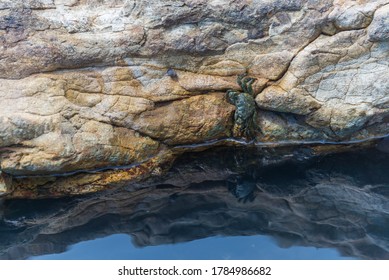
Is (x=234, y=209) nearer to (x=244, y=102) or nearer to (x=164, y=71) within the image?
(x=244, y=102)

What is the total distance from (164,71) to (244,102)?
96cm

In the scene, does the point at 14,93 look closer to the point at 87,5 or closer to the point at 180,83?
the point at 87,5

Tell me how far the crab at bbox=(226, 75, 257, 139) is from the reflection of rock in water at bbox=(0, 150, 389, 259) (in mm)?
436

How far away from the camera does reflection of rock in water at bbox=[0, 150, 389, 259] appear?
497 centimetres

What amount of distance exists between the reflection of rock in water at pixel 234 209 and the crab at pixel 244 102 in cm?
44

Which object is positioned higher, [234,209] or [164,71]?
[164,71]

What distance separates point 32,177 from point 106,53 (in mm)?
1536

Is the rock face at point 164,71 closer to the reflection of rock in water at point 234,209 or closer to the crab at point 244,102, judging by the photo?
the crab at point 244,102

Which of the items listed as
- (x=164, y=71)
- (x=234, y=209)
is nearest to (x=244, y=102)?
(x=164, y=71)

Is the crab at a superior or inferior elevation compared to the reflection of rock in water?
superior

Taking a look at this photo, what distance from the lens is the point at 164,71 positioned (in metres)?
5.76

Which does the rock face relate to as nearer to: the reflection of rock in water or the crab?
the crab

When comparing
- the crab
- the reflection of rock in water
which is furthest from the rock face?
the reflection of rock in water

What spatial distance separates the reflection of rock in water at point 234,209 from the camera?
196 inches
